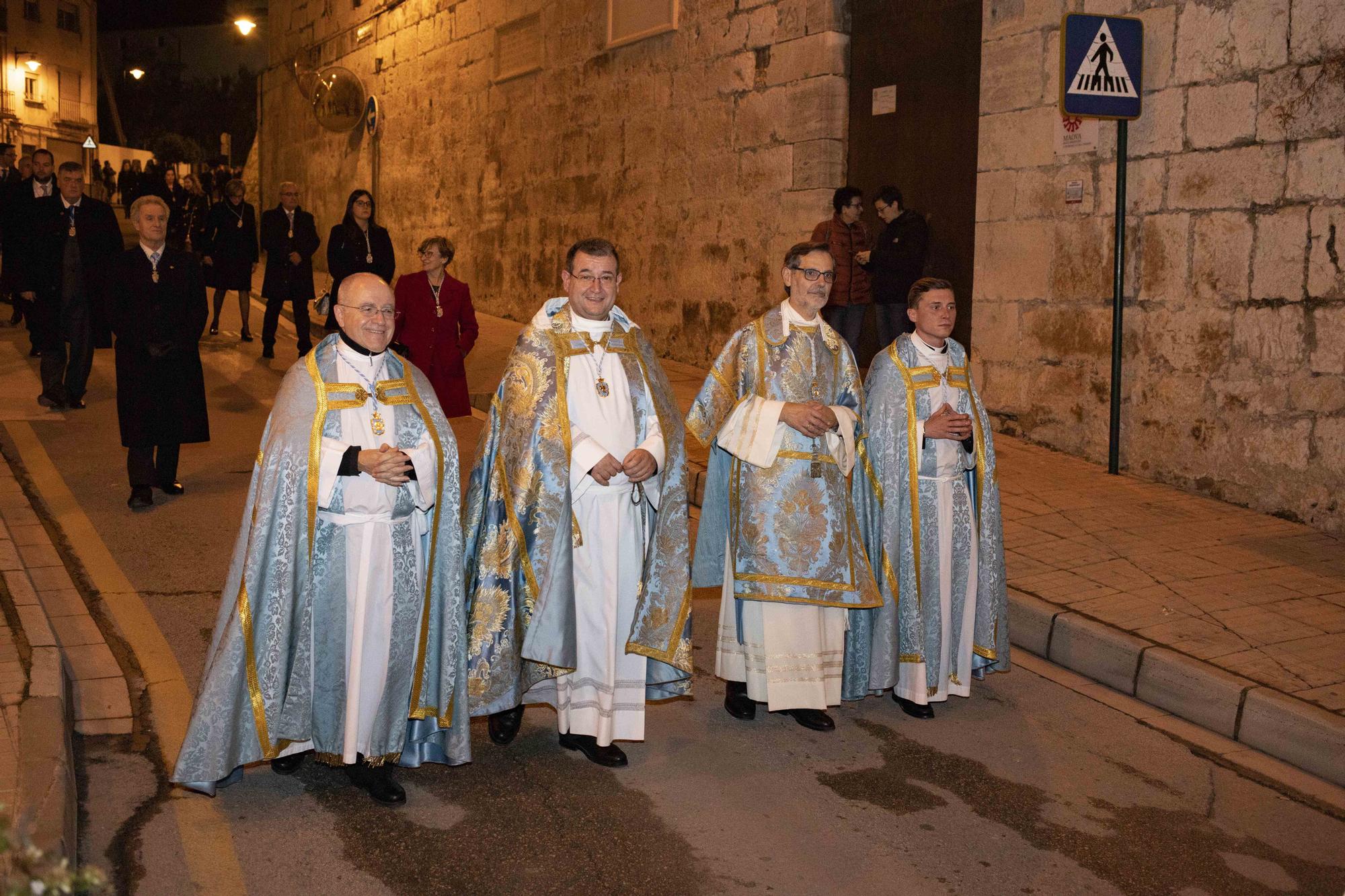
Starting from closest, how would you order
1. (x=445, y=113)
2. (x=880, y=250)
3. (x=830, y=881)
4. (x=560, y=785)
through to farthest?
(x=830, y=881), (x=560, y=785), (x=880, y=250), (x=445, y=113)

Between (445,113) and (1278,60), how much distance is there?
13167mm

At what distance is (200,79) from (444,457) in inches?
2585

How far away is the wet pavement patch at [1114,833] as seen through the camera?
13.4 ft

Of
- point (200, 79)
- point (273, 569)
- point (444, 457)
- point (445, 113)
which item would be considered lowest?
point (273, 569)

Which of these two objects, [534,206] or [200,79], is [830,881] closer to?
[534,206]

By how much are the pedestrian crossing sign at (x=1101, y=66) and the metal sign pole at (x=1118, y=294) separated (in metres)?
0.18

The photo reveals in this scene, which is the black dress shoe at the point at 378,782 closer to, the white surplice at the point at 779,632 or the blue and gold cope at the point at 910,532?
the white surplice at the point at 779,632

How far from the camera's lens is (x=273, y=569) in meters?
4.33

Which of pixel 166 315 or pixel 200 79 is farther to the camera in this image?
pixel 200 79

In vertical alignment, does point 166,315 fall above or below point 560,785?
above

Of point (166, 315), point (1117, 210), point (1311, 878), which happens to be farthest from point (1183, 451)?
point (166, 315)

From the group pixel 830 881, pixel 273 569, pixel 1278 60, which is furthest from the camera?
pixel 1278 60

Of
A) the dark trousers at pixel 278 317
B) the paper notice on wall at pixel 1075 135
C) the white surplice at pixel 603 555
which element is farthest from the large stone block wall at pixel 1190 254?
the dark trousers at pixel 278 317

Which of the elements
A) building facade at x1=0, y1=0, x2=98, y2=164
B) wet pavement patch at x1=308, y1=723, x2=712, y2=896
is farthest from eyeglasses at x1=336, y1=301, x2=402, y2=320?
building facade at x1=0, y1=0, x2=98, y2=164
